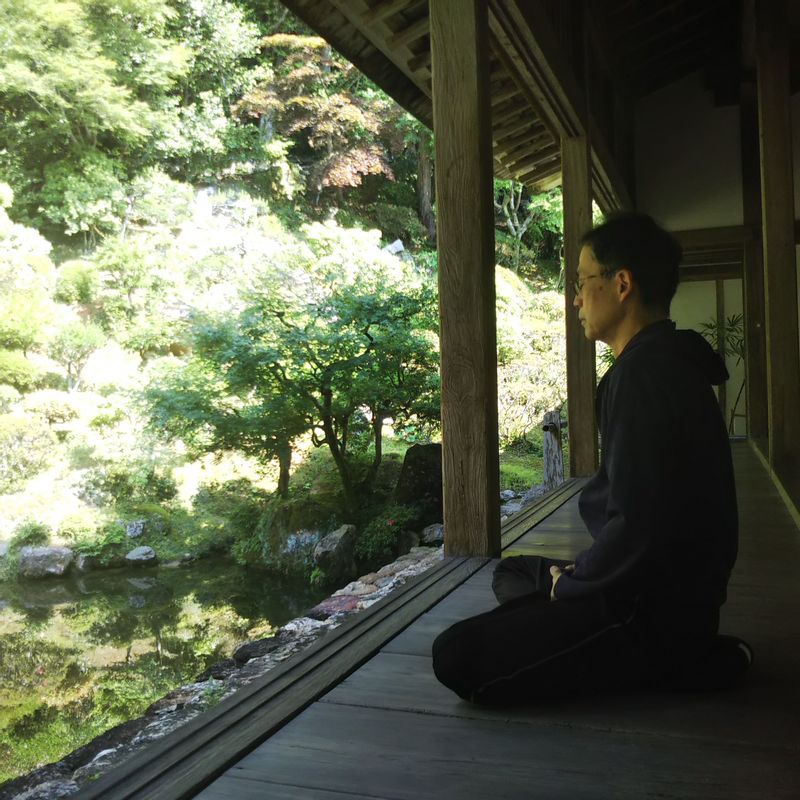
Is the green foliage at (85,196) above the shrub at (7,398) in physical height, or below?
above

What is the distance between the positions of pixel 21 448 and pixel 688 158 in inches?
333

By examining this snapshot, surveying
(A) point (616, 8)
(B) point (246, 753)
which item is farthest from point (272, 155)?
(B) point (246, 753)

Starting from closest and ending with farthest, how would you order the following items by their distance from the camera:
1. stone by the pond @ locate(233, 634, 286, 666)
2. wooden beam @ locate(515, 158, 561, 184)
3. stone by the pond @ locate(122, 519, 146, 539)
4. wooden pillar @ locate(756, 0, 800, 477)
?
wooden pillar @ locate(756, 0, 800, 477), stone by the pond @ locate(233, 634, 286, 666), wooden beam @ locate(515, 158, 561, 184), stone by the pond @ locate(122, 519, 146, 539)

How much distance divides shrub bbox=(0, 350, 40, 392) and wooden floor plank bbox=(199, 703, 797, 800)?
1085 cm

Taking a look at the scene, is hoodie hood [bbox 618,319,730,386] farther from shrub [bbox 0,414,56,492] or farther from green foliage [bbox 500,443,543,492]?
shrub [bbox 0,414,56,492]

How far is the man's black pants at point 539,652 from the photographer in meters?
1.46

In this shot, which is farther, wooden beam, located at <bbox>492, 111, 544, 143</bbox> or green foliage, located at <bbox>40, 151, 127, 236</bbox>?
green foliage, located at <bbox>40, 151, 127, 236</bbox>

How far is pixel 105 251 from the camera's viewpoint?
13.3 metres

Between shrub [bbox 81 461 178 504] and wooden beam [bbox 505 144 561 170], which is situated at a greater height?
wooden beam [bbox 505 144 561 170]

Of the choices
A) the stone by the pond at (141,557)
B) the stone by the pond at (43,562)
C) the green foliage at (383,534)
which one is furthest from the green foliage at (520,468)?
the stone by the pond at (43,562)

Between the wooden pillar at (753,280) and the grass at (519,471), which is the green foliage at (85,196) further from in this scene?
the wooden pillar at (753,280)

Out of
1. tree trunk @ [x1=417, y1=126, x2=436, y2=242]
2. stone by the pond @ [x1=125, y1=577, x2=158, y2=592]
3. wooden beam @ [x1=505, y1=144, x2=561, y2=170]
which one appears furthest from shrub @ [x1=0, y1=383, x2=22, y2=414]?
tree trunk @ [x1=417, y1=126, x2=436, y2=242]

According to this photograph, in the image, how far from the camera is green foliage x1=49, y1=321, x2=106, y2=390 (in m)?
11.7

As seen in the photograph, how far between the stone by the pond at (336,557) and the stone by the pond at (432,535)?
734 mm
